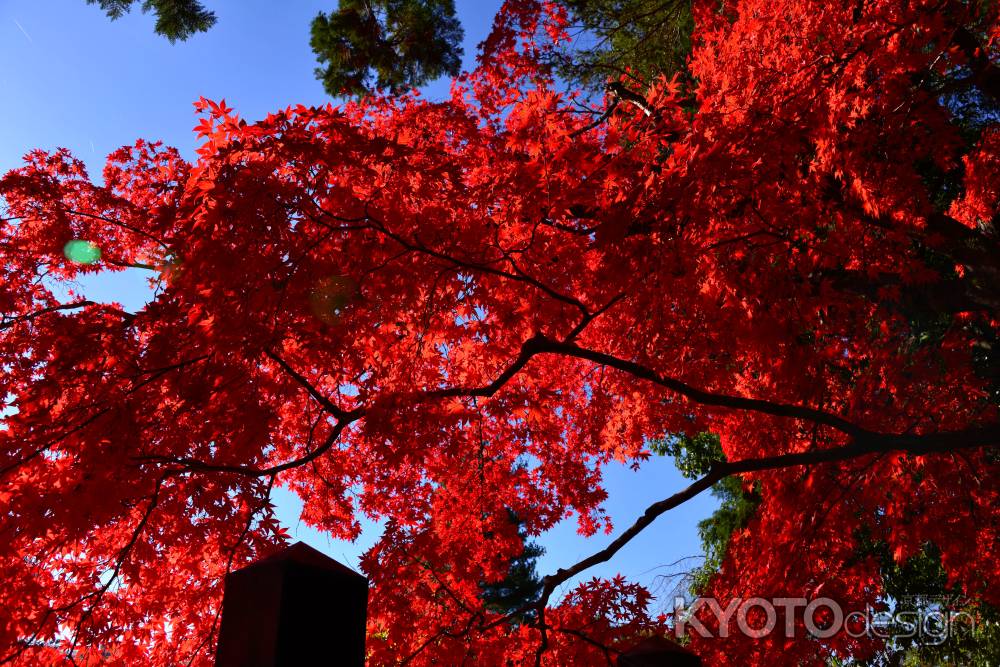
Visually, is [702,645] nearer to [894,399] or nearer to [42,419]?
[894,399]

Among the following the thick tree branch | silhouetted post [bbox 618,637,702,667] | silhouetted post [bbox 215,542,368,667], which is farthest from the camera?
the thick tree branch

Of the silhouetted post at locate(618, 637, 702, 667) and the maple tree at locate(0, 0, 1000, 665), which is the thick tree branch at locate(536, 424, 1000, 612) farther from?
the silhouetted post at locate(618, 637, 702, 667)

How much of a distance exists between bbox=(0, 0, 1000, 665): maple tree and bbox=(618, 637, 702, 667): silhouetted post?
200cm

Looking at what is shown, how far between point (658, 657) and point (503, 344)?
14.8 feet

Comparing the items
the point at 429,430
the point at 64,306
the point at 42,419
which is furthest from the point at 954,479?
the point at 64,306

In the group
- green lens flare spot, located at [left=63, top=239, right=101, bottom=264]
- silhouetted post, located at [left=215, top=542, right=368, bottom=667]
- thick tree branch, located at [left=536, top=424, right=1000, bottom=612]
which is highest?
green lens flare spot, located at [left=63, top=239, right=101, bottom=264]

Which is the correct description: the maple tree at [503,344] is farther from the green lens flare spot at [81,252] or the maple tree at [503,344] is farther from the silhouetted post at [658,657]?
the silhouetted post at [658,657]

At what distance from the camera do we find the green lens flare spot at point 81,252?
316 inches

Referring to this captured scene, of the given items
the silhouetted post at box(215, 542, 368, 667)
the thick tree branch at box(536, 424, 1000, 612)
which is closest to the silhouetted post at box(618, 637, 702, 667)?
the silhouetted post at box(215, 542, 368, 667)

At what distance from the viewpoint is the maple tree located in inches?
200

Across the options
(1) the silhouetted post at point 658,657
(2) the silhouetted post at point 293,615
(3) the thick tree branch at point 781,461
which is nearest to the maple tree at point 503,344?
(3) the thick tree branch at point 781,461

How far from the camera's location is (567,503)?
855cm

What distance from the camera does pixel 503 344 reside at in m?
7.14

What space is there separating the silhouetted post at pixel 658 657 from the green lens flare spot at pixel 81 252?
814 cm
